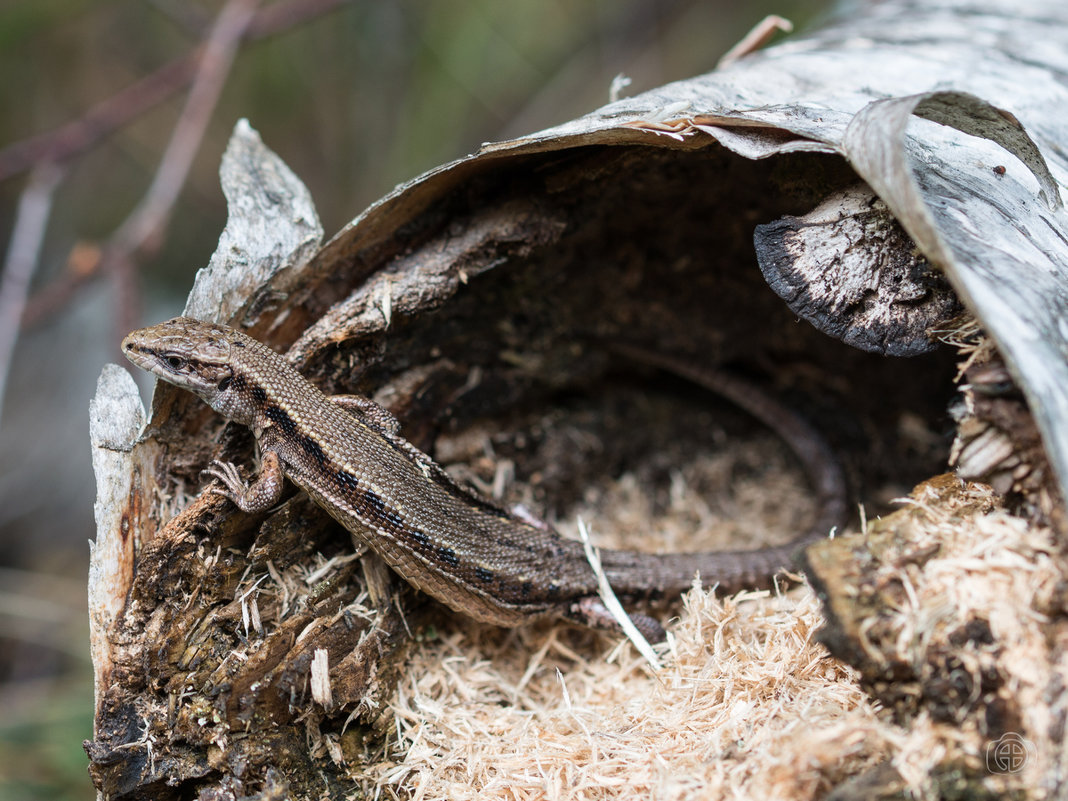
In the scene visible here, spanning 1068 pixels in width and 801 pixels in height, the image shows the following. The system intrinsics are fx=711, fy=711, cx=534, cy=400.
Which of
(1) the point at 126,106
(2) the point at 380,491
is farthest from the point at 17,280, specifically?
(2) the point at 380,491

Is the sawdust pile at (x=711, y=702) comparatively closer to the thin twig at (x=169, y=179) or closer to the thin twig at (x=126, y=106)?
the thin twig at (x=169, y=179)

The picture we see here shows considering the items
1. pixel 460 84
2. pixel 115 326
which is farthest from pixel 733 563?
pixel 460 84

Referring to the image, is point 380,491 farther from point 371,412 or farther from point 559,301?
point 559,301

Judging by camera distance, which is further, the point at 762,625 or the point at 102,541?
the point at 762,625

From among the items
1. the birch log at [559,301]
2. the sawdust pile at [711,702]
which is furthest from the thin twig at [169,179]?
the sawdust pile at [711,702]

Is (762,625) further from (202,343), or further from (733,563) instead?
(202,343)

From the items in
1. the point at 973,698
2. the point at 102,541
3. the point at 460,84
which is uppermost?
the point at 460,84
